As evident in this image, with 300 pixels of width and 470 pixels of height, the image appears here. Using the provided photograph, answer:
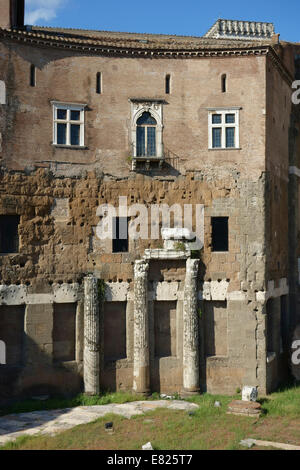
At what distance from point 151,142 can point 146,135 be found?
34 centimetres

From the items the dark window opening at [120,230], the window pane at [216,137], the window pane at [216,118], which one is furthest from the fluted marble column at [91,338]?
the window pane at [216,118]

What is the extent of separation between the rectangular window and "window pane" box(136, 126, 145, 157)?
268 centimetres

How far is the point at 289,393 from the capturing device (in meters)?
20.0

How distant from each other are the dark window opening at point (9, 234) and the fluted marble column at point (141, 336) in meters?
4.77

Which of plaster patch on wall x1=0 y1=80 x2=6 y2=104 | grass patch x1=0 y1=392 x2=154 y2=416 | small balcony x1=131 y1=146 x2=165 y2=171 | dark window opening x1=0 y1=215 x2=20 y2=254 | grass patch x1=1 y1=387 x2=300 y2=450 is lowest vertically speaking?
grass patch x1=1 y1=387 x2=300 y2=450

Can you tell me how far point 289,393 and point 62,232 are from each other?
10.7 metres

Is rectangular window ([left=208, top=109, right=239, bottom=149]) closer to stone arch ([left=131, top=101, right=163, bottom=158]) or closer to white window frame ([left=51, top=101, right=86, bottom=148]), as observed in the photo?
stone arch ([left=131, top=101, right=163, bottom=158])

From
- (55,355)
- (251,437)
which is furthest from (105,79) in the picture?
(251,437)

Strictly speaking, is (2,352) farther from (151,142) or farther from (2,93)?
(151,142)

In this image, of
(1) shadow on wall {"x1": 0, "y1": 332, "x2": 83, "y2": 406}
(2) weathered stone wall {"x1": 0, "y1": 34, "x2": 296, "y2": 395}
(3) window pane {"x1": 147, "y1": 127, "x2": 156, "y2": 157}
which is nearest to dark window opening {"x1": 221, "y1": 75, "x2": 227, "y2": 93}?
(2) weathered stone wall {"x1": 0, "y1": 34, "x2": 296, "y2": 395}

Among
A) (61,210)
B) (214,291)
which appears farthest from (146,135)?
(214,291)

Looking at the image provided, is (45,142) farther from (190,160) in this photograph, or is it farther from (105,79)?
(190,160)

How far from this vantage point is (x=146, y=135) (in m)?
20.8

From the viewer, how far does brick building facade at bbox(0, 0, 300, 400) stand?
64.0 feet
